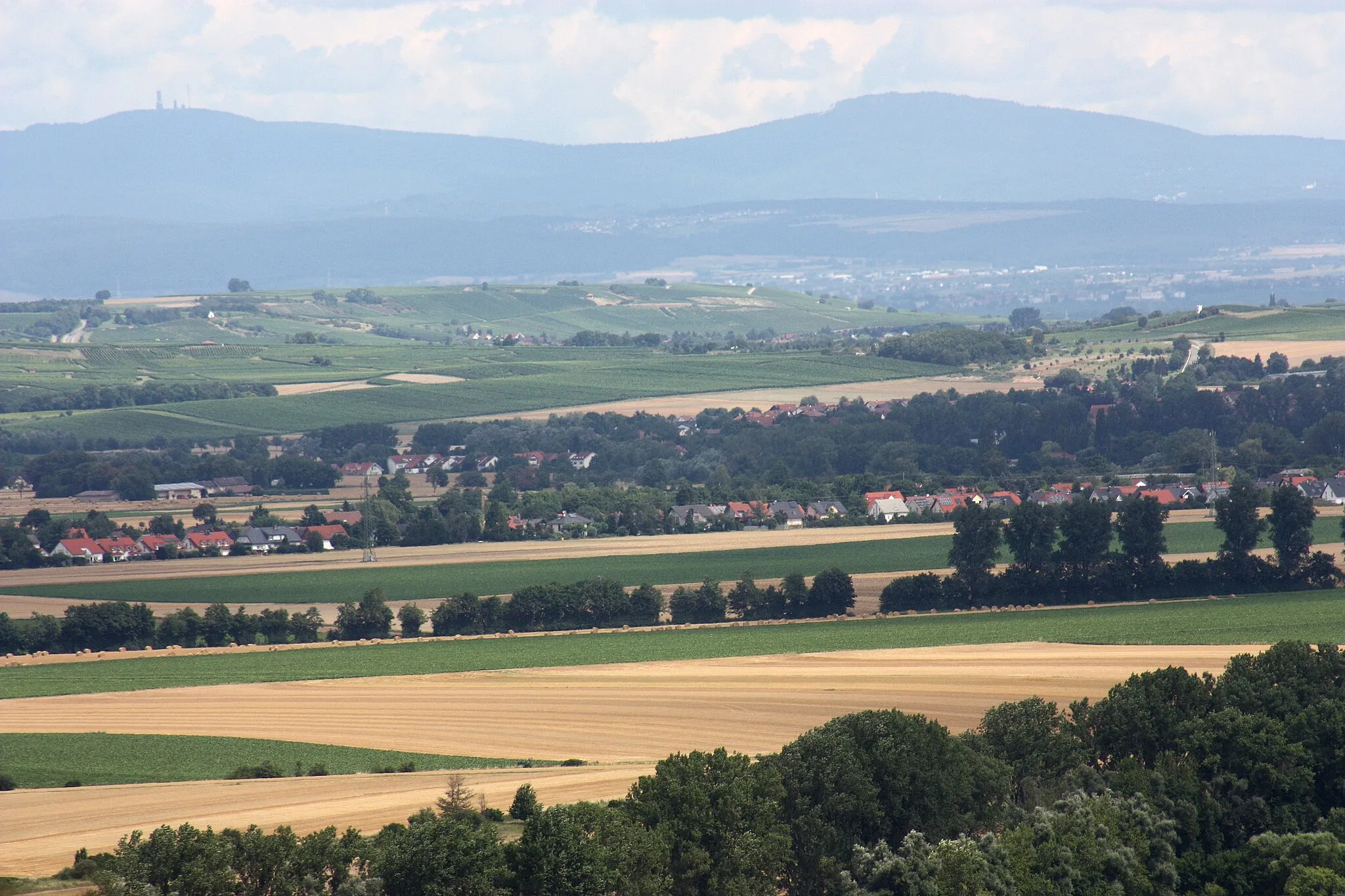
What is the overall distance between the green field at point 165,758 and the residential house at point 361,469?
71.5 metres

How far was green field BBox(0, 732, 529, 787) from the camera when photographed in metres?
36.8

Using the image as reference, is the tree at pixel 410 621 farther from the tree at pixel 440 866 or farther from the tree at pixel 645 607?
the tree at pixel 440 866

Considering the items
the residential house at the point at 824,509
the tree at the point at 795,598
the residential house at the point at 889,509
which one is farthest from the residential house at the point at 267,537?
the tree at the point at 795,598

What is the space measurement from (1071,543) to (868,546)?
503 inches

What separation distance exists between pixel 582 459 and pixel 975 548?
56948 mm

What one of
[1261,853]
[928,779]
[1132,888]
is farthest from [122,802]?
[1261,853]

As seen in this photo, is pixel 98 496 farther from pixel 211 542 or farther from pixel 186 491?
pixel 211 542

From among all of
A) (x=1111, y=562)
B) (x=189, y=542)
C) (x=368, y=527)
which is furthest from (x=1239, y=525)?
(x=189, y=542)

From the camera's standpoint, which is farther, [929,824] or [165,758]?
[165,758]

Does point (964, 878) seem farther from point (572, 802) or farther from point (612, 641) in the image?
point (612, 641)

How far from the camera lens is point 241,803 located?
108 feet

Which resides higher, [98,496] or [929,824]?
[929,824]

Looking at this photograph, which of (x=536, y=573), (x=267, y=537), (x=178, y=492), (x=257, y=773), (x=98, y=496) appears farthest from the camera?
(x=178, y=492)

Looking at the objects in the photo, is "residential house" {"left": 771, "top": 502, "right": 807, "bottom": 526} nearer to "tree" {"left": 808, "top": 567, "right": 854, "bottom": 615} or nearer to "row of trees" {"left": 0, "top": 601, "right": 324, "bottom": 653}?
"tree" {"left": 808, "top": 567, "right": 854, "bottom": 615}
